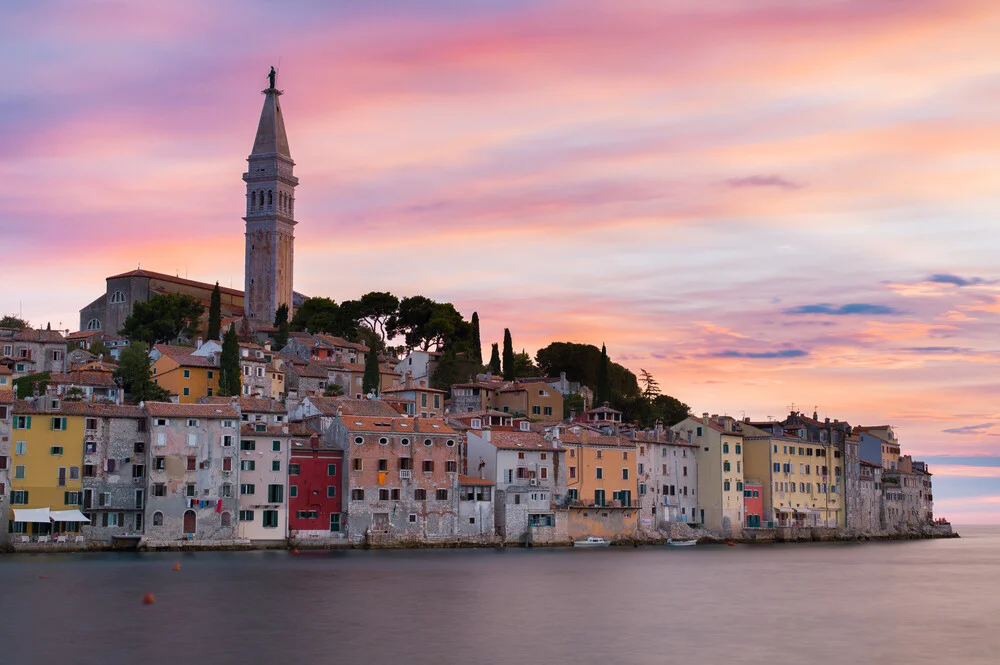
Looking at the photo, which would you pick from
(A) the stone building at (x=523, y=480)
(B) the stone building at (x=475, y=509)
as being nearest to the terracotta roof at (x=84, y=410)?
(B) the stone building at (x=475, y=509)

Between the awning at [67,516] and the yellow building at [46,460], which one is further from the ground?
the yellow building at [46,460]

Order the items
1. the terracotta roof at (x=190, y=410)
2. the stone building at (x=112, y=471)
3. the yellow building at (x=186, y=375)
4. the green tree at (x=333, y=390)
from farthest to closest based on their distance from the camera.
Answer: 1. the green tree at (x=333, y=390)
2. the yellow building at (x=186, y=375)
3. the terracotta roof at (x=190, y=410)
4. the stone building at (x=112, y=471)

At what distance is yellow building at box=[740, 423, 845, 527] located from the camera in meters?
95.1

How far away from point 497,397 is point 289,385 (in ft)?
54.8

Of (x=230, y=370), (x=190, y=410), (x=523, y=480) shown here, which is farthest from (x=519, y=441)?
(x=190, y=410)

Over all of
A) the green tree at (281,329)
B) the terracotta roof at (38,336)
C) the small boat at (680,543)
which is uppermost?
the green tree at (281,329)

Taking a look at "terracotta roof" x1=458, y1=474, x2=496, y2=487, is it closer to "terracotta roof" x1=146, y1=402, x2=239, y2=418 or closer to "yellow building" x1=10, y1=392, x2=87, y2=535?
"terracotta roof" x1=146, y1=402, x2=239, y2=418

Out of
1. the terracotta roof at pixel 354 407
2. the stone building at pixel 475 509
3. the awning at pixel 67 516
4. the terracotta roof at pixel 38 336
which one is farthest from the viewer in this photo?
the terracotta roof at pixel 38 336

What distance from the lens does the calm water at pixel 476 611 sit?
128 ft

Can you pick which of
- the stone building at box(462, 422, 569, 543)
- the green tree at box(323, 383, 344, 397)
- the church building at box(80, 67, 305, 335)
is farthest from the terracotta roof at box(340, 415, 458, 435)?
the church building at box(80, 67, 305, 335)

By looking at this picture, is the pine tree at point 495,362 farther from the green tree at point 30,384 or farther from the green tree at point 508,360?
→ the green tree at point 30,384

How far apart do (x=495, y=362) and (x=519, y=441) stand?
106ft

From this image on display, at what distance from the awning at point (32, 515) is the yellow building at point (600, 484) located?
32383 mm

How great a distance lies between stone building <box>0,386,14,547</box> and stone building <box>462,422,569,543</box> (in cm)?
2768
